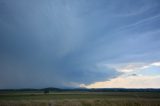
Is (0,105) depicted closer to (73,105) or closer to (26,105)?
(26,105)

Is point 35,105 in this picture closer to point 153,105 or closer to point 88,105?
point 88,105

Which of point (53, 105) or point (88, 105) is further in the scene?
point (88, 105)

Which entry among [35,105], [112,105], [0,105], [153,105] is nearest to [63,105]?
[35,105]

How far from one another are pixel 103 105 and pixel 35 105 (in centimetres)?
787

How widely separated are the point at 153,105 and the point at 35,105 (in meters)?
13.6

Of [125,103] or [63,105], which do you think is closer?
[63,105]

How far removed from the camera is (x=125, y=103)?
2797 cm

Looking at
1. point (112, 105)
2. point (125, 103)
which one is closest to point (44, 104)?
point (112, 105)

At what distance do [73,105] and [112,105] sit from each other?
4.41 metres

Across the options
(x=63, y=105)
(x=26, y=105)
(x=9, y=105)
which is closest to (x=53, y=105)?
(x=63, y=105)

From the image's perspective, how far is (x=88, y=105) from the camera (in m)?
28.7

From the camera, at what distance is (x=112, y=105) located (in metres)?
26.1

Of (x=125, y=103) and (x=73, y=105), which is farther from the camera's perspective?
(x=125, y=103)

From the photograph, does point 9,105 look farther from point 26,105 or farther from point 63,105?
point 63,105
